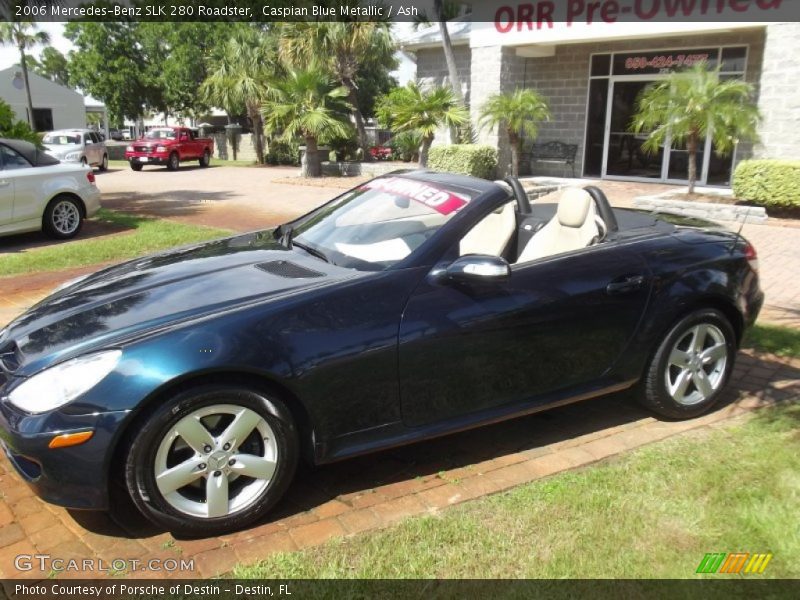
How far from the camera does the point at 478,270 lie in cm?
316

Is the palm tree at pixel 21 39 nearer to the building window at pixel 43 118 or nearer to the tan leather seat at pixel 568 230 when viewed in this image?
the building window at pixel 43 118

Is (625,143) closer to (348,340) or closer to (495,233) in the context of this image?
(495,233)

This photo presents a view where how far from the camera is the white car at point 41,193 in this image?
9.31 m

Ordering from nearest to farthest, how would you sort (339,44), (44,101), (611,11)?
(611,11) < (339,44) < (44,101)

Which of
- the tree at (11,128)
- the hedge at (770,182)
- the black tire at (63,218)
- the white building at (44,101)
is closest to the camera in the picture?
the black tire at (63,218)

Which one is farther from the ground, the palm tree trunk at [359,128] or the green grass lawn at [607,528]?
the palm tree trunk at [359,128]

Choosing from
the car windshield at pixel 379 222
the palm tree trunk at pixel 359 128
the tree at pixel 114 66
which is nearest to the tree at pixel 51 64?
the tree at pixel 114 66

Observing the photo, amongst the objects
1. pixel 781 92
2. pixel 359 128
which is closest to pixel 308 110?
pixel 359 128

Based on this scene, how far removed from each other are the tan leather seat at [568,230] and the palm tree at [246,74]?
82.7 ft

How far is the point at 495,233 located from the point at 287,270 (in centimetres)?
139

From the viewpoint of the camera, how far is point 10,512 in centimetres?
312

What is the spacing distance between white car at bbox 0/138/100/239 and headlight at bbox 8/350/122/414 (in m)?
7.72

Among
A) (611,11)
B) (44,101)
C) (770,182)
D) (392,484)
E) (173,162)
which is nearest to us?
(392,484)

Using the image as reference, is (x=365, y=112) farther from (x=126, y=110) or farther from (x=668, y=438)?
(x=668, y=438)
